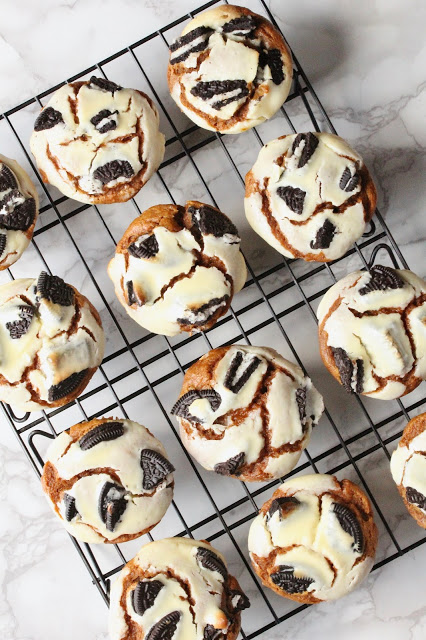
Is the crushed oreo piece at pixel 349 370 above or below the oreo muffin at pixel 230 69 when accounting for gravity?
below

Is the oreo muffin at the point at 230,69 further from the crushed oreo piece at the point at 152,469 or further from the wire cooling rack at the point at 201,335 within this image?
the crushed oreo piece at the point at 152,469

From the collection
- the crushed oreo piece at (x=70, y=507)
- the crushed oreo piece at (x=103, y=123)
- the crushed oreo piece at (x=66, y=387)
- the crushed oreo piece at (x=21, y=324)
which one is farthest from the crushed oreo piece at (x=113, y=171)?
the crushed oreo piece at (x=70, y=507)

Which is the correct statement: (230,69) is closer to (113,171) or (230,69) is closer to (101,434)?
(113,171)

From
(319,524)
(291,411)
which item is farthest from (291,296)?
(319,524)

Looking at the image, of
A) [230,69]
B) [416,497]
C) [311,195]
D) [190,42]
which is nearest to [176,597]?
[416,497]

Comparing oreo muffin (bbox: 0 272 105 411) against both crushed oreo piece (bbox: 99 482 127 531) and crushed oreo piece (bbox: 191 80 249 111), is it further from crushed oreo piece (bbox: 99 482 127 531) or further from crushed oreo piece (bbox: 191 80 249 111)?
crushed oreo piece (bbox: 191 80 249 111)

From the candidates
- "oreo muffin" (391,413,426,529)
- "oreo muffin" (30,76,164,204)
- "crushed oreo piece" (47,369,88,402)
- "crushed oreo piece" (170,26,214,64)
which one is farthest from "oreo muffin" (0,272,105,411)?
"oreo muffin" (391,413,426,529)
